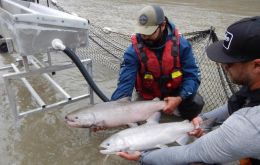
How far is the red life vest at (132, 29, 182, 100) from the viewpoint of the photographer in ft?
13.7

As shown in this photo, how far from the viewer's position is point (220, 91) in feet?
16.7

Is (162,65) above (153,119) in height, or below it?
above

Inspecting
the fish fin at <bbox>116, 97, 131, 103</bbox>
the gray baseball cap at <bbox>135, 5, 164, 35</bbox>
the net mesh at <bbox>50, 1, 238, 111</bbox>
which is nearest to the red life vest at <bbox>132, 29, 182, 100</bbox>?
the gray baseball cap at <bbox>135, 5, 164, 35</bbox>

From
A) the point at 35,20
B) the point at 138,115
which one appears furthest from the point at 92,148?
the point at 35,20

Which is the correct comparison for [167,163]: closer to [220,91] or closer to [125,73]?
[125,73]

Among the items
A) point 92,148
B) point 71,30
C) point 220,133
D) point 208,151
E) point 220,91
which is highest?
point 71,30

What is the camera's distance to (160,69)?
167 inches

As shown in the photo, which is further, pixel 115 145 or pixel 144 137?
pixel 144 137

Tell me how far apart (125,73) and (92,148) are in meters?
0.99

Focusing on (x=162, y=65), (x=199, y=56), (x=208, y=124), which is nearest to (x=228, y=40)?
(x=208, y=124)

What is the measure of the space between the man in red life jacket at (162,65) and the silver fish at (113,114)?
258mm

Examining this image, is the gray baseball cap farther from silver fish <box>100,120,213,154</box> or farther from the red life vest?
silver fish <box>100,120,213,154</box>

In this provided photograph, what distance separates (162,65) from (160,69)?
62 mm

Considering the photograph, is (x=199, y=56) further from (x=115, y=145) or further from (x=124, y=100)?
(x=115, y=145)
